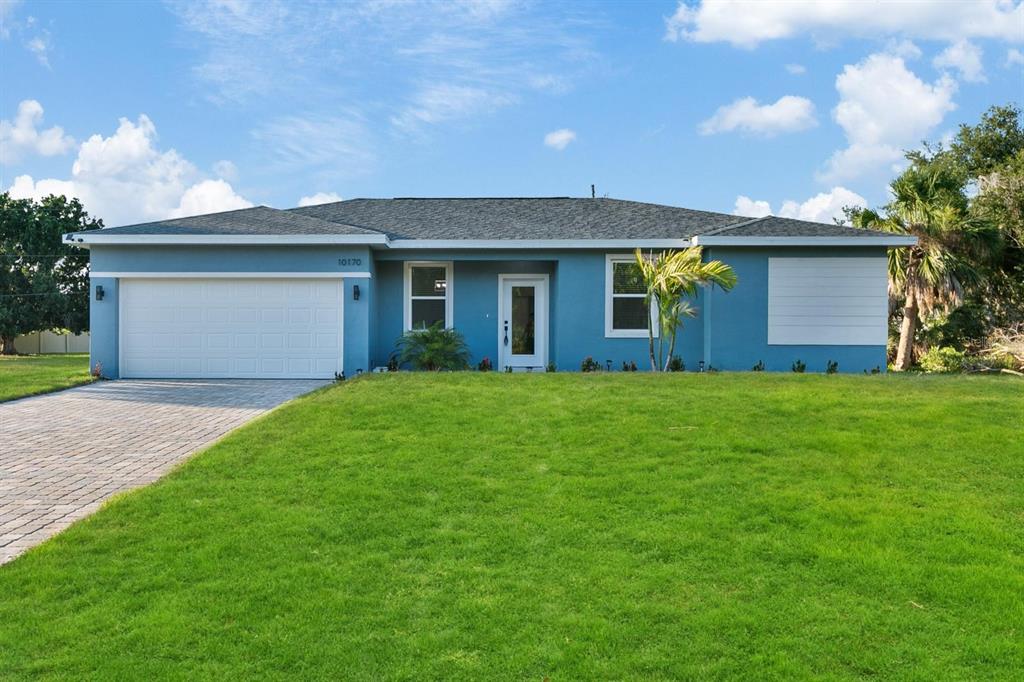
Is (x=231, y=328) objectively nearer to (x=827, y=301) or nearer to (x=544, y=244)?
(x=544, y=244)

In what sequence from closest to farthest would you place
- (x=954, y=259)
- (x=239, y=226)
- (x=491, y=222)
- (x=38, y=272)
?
1. (x=239, y=226)
2. (x=491, y=222)
3. (x=954, y=259)
4. (x=38, y=272)

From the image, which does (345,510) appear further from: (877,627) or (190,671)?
(877,627)

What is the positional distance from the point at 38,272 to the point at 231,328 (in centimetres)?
2074

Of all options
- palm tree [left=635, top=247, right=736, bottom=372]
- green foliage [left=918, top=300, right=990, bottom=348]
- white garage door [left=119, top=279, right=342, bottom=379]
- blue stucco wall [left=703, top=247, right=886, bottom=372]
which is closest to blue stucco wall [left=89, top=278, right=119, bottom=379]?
white garage door [left=119, top=279, right=342, bottom=379]

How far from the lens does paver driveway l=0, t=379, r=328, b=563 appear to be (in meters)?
5.60

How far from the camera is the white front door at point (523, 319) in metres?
15.9

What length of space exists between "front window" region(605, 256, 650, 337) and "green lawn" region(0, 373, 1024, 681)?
721 cm

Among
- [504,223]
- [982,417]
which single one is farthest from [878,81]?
[982,417]

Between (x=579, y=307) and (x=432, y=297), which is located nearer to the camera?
(x=579, y=307)

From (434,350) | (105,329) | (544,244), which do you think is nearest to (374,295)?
(434,350)

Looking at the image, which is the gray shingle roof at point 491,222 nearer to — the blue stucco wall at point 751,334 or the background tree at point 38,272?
the blue stucco wall at point 751,334

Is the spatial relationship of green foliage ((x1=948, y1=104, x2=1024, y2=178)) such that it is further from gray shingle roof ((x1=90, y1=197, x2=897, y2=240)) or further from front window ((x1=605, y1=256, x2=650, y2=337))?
front window ((x1=605, y1=256, x2=650, y2=337))

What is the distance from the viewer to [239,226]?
48.4 ft

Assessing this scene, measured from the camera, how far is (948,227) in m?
17.3
